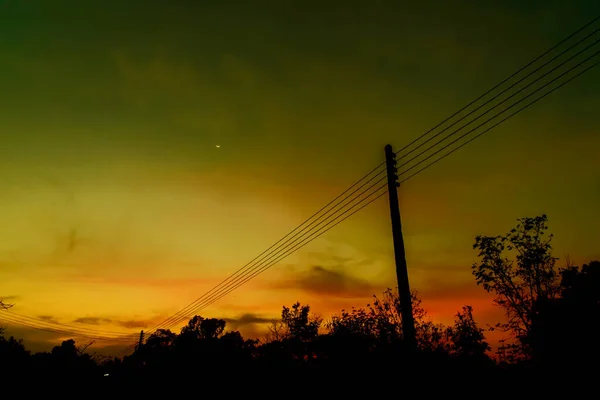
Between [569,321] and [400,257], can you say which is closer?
[400,257]

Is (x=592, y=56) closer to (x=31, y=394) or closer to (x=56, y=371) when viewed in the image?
(x=31, y=394)

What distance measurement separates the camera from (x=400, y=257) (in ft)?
46.5

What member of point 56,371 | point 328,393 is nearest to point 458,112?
point 328,393

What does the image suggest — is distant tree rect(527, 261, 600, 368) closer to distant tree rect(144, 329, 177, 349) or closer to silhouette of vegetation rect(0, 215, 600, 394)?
silhouette of vegetation rect(0, 215, 600, 394)

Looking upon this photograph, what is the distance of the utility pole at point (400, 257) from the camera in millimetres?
13328

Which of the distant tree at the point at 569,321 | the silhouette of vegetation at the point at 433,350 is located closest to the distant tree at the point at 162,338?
the silhouette of vegetation at the point at 433,350

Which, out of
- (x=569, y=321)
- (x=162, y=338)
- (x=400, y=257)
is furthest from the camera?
(x=162, y=338)

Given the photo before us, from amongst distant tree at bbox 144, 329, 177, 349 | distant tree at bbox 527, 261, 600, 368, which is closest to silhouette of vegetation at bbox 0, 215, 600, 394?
distant tree at bbox 527, 261, 600, 368

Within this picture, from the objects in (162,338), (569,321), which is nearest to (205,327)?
(162,338)

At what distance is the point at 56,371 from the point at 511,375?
4027 centimetres

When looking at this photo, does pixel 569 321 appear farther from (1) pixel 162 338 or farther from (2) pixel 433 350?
(1) pixel 162 338

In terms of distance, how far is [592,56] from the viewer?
1153 cm

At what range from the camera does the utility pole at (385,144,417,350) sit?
1333cm

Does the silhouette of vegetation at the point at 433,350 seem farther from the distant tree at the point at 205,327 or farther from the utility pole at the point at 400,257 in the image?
the distant tree at the point at 205,327
